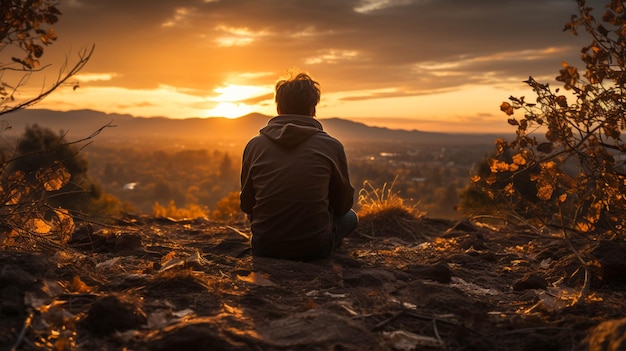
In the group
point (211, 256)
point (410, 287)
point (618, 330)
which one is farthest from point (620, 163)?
point (211, 256)

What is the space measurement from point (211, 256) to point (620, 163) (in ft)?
12.8

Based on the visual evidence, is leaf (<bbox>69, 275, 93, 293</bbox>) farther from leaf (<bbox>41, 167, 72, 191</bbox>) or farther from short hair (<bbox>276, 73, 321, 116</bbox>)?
short hair (<bbox>276, 73, 321, 116</bbox>)

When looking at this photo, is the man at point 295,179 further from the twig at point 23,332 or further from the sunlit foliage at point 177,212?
the sunlit foliage at point 177,212

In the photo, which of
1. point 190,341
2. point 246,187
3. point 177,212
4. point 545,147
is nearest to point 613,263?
point 545,147

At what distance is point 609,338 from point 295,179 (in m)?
2.68

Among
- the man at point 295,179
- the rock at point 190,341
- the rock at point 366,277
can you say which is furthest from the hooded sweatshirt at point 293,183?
the rock at point 190,341

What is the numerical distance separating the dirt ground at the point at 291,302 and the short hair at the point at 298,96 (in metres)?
1.43

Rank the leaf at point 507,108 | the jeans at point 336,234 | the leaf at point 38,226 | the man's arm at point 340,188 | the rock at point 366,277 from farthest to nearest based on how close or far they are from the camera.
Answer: the jeans at point 336,234 < the leaf at point 38,226 < the man's arm at point 340,188 < the leaf at point 507,108 < the rock at point 366,277

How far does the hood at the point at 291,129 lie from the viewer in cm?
446

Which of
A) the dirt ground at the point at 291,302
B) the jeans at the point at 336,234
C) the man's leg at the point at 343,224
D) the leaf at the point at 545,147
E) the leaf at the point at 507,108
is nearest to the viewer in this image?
the dirt ground at the point at 291,302

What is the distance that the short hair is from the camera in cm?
470

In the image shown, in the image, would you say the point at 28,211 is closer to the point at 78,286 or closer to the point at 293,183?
the point at 78,286

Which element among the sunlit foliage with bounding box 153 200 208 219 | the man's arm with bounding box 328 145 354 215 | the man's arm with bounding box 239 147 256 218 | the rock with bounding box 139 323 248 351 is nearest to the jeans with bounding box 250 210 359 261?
the man's arm with bounding box 328 145 354 215

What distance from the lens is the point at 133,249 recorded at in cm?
518
